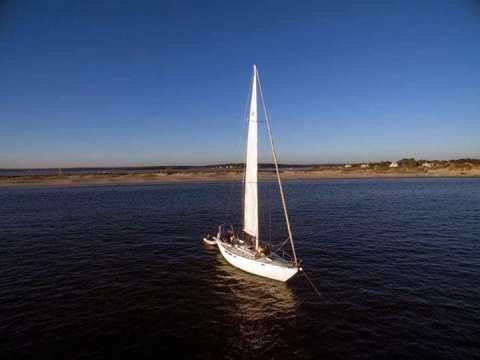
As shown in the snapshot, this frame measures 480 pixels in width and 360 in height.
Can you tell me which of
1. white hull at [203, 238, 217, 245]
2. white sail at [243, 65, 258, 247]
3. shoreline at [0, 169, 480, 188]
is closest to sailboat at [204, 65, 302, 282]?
white sail at [243, 65, 258, 247]

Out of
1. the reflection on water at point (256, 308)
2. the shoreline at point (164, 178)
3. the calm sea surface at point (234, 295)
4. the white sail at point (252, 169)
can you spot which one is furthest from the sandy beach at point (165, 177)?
the reflection on water at point (256, 308)

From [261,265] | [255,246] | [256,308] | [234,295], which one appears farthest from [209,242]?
[256,308]

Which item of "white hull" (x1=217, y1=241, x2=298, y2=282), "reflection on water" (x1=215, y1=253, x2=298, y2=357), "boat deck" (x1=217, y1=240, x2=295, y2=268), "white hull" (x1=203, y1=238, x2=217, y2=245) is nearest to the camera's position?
"reflection on water" (x1=215, y1=253, x2=298, y2=357)

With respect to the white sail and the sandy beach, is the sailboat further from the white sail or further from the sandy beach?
the sandy beach

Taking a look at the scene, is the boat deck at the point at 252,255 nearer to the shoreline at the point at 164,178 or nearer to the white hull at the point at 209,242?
Result: the white hull at the point at 209,242

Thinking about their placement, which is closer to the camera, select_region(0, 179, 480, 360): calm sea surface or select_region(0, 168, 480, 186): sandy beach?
select_region(0, 179, 480, 360): calm sea surface

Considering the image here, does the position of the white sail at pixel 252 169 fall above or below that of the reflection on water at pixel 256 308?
above
